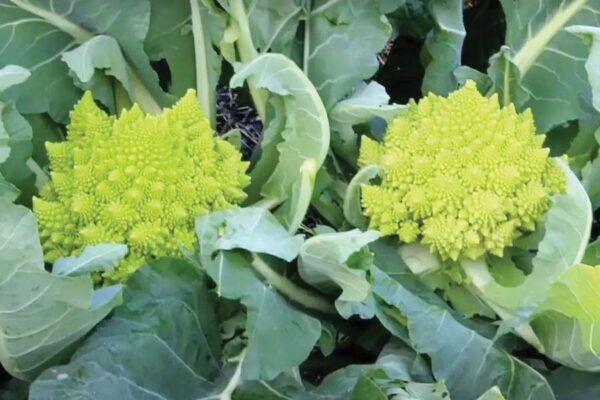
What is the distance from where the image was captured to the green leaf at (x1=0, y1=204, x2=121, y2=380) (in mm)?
644

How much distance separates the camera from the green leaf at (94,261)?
691mm

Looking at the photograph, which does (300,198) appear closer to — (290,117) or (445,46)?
(290,117)

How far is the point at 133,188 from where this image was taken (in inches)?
30.7

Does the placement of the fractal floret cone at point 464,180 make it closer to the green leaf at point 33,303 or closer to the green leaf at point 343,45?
the green leaf at point 343,45

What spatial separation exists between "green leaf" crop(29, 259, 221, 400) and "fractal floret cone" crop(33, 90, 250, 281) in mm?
40

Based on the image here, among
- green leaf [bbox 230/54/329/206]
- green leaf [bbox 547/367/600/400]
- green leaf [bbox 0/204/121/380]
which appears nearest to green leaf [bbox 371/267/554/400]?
green leaf [bbox 547/367/600/400]

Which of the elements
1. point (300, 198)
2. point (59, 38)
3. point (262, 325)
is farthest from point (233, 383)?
point (59, 38)

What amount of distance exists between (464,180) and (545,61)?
0.66 ft

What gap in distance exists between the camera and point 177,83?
3.00ft

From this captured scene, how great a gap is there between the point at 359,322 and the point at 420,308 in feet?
0.40

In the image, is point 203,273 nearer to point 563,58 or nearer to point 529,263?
point 529,263

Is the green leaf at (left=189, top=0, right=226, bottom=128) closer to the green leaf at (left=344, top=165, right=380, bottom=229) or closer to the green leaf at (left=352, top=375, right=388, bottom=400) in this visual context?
the green leaf at (left=344, top=165, right=380, bottom=229)

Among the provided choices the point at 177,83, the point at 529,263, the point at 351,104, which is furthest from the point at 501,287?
the point at 177,83

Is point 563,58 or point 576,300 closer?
point 576,300
